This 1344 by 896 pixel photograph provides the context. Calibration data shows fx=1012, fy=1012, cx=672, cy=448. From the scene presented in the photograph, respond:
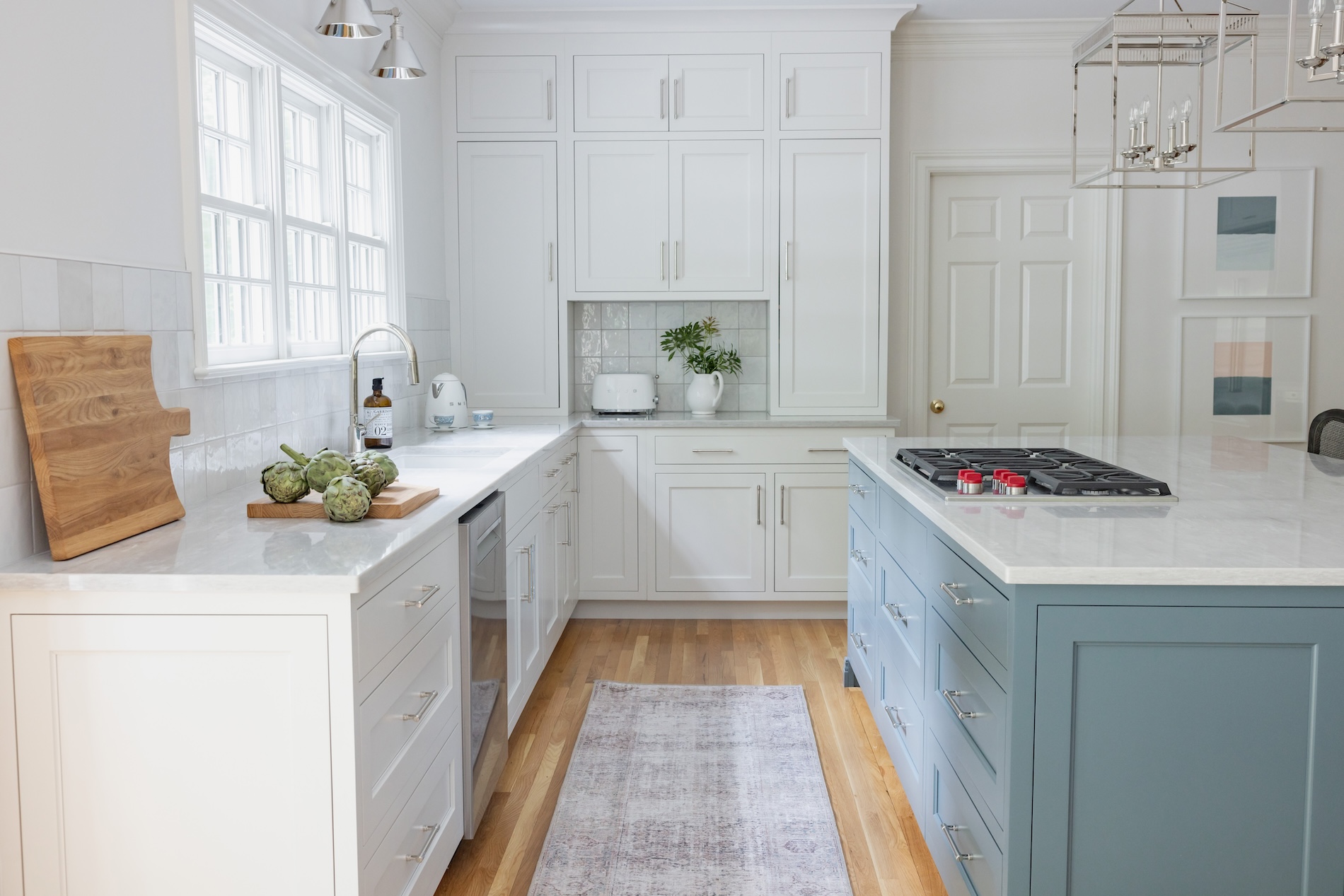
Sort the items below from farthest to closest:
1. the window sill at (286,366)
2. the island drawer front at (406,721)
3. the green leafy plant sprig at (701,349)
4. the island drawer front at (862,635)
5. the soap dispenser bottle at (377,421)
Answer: the green leafy plant sprig at (701,349) → the soap dispenser bottle at (377,421) → the island drawer front at (862,635) → the window sill at (286,366) → the island drawer front at (406,721)

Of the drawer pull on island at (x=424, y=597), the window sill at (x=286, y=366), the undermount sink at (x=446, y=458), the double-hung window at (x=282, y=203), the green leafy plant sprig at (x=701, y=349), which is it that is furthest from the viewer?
the green leafy plant sprig at (x=701, y=349)

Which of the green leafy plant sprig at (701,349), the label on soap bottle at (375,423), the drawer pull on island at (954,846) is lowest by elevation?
the drawer pull on island at (954,846)

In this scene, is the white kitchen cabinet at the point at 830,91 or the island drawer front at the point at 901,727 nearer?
the island drawer front at the point at 901,727

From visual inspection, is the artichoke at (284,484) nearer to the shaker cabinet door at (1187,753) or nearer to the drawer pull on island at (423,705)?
the drawer pull on island at (423,705)

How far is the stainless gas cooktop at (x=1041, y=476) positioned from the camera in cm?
219

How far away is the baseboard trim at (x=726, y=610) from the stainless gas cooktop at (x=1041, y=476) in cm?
173

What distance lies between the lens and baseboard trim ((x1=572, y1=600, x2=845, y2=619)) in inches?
177

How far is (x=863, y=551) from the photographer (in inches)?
124

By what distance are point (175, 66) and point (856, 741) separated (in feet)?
8.44

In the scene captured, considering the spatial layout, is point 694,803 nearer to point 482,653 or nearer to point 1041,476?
point 482,653

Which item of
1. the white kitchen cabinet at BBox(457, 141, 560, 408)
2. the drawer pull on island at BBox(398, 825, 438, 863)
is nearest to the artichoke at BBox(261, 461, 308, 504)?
the drawer pull on island at BBox(398, 825, 438, 863)

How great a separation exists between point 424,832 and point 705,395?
109 inches

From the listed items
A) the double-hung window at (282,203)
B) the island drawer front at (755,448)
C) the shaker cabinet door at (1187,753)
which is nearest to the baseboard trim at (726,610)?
the island drawer front at (755,448)

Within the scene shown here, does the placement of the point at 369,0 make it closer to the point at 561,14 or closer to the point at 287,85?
the point at 287,85
